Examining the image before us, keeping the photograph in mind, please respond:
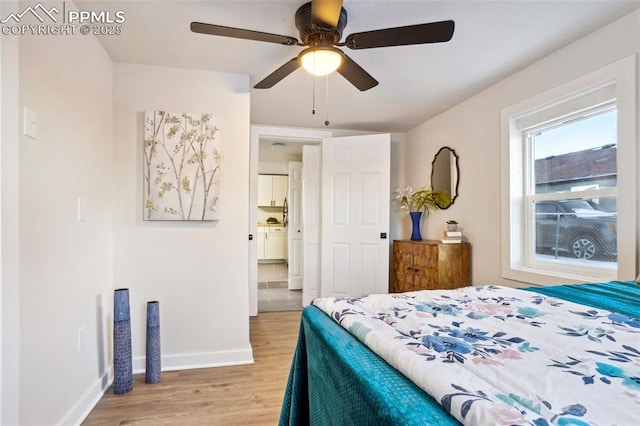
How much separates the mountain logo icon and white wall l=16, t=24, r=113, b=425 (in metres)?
0.09

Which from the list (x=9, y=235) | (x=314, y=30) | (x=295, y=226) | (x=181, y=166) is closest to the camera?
(x=9, y=235)

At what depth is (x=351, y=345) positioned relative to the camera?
886 mm

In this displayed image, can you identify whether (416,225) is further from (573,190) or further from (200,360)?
(200,360)

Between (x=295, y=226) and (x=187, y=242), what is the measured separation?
2991 mm

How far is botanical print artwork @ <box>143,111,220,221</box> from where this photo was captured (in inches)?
97.0

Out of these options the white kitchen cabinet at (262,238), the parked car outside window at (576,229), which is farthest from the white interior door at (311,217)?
the white kitchen cabinet at (262,238)

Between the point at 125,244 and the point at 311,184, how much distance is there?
101 inches

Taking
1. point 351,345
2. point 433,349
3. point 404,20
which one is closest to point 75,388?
point 351,345

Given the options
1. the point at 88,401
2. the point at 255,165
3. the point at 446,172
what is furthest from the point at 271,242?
the point at 88,401

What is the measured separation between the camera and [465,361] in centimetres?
73

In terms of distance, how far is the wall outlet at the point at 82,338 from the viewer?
1.90 m

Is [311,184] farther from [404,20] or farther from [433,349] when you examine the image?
[433,349]

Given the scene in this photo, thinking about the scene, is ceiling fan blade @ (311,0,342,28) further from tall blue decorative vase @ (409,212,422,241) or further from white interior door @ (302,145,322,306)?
white interior door @ (302,145,322,306)

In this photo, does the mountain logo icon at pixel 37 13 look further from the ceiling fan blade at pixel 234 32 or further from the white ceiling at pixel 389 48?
the ceiling fan blade at pixel 234 32
